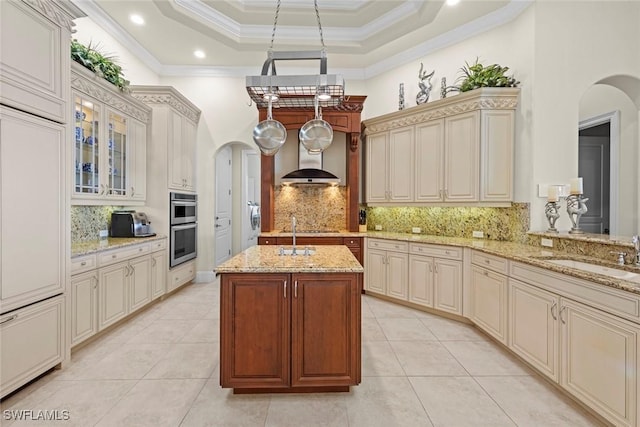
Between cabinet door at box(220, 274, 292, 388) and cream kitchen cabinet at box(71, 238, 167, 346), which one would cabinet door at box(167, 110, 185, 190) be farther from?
cabinet door at box(220, 274, 292, 388)

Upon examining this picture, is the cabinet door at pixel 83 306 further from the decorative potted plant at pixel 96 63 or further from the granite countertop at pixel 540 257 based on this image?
the granite countertop at pixel 540 257

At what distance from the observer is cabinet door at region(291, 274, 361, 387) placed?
2.16 m

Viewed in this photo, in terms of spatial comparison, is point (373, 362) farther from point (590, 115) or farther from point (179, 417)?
point (590, 115)

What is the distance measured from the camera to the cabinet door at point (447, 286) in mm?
3582

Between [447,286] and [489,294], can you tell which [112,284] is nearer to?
[447,286]

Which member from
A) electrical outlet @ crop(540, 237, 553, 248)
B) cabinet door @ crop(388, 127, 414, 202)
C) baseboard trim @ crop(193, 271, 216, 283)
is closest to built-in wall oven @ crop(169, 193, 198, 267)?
baseboard trim @ crop(193, 271, 216, 283)

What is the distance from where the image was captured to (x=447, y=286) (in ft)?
12.1

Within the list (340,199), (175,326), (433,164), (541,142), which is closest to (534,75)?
(541,142)

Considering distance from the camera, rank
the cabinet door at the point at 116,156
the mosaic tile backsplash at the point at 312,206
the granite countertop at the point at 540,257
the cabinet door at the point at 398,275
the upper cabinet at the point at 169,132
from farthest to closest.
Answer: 1. the mosaic tile backsplash at the point at 312,206
2. the upper cabinet at the point at 169,132
3. the cabinet door at the point at 398,275
4. the cabinet door at the point at 116,156
5. the granite countertop at the point at 540,257

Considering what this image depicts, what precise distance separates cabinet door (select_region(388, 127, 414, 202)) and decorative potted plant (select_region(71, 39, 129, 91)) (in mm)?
3536

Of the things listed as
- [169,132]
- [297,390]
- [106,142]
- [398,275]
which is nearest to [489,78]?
[398,275]

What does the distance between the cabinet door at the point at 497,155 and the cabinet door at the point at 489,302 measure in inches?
37.7

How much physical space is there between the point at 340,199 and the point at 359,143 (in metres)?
0.97

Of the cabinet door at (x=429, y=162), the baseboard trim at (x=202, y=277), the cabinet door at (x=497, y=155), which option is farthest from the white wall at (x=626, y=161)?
the baseboard trim at (x=202, y=277)
